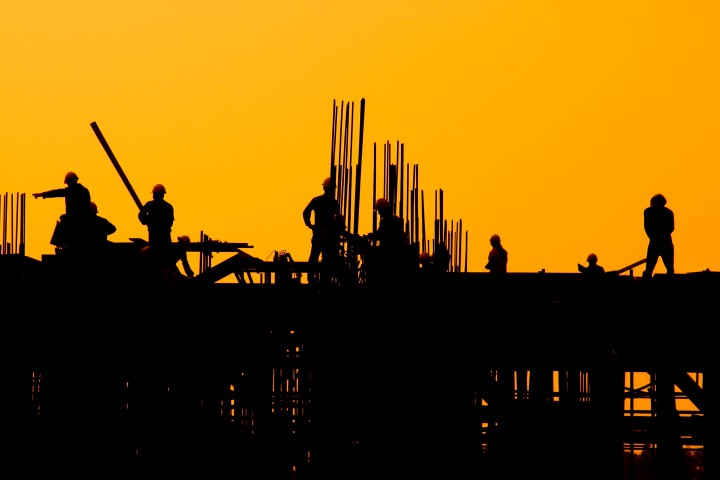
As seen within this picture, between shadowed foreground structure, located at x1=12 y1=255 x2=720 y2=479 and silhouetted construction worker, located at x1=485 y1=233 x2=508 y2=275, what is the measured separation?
2.04 metres

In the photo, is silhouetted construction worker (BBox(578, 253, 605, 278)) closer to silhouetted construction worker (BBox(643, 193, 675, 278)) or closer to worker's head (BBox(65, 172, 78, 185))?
silhouetted construction worker (BBox(643, 193, 675, 278))

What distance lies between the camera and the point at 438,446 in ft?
106

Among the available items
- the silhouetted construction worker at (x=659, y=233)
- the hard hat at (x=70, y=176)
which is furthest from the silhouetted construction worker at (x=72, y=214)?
the silhouetted construction worker at (x=659, y=233)

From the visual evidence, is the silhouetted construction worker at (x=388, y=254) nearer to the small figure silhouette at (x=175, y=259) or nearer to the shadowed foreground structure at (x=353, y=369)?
the shadowed foreground structure at (x=353, y=369)

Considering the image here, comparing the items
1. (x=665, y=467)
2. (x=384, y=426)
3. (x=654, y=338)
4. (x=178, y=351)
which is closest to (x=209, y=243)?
(x=178, y=351)

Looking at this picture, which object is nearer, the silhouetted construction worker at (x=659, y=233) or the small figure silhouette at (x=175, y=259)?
the small figure silhouette at (x=175, y=259)

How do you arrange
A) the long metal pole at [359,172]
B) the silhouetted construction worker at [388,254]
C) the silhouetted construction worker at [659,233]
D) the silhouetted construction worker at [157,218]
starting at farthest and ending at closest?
the silhouetted construction worker at [659,233] → the long metal pole at [359,172] → the silhouetted construction worker at [157,218] → the silhouetted construction worker at [388,254]

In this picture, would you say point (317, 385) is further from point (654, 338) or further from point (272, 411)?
point (654, 338)

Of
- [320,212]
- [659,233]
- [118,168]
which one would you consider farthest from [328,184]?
[659,233]

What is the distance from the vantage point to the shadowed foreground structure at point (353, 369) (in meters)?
29.9

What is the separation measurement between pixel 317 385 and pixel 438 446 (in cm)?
225

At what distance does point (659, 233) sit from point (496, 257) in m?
2.98

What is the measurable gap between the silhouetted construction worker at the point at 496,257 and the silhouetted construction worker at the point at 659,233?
8.60ft

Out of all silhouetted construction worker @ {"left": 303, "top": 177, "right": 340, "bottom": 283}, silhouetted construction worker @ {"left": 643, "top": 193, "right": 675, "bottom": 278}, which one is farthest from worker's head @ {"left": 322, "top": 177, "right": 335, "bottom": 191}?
silhouetted construction worker @ {"left": 643, "top": 193, "right": 675, "bottom": 278}
